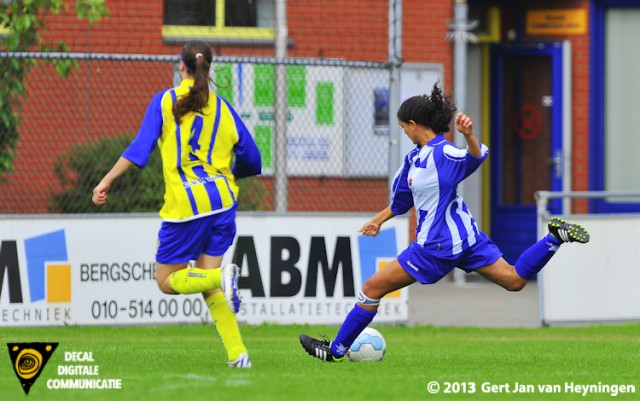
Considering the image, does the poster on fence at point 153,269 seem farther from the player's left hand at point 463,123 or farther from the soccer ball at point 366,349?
the player's left hand at point 463,123

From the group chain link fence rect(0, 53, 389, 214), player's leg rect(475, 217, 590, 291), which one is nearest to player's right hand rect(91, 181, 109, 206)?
player's leg rect(475, 217, 590, 291)

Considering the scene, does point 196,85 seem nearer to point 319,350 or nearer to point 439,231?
point 439,231

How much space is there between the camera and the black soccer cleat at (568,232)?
8.77m

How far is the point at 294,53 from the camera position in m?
16.9

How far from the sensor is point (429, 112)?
349 inches

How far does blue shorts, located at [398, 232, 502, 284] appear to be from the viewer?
884cm

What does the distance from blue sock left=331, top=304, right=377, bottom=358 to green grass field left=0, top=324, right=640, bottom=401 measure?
4.9 inches

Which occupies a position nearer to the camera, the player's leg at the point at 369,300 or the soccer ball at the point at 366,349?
the player's leg at the point at 369,300

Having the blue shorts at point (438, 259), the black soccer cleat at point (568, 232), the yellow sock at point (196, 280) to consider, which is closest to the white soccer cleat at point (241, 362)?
the yellow sock at point (196, 280)

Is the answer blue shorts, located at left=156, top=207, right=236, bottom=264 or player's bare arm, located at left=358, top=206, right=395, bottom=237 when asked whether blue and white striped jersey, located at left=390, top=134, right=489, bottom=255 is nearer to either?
player's bare arm, located at left=358, top=206, right=395, bottom=237

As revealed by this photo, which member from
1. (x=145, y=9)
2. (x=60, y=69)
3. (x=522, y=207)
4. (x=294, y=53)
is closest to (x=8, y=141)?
(x=60, y=69)

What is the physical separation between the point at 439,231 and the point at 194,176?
5.28 ft

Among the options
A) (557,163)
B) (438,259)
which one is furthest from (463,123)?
(557,163)

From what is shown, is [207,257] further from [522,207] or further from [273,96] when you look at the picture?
[522,207]
